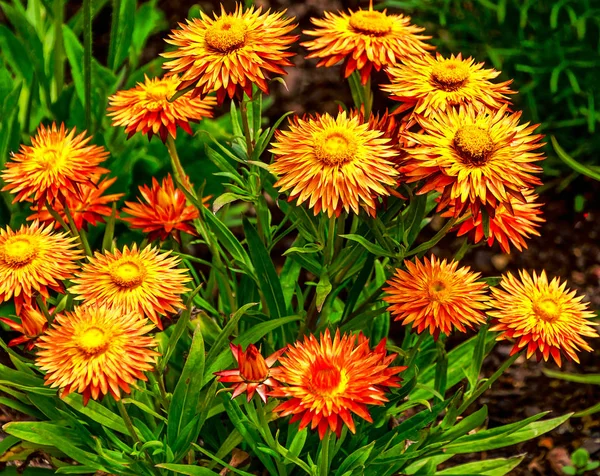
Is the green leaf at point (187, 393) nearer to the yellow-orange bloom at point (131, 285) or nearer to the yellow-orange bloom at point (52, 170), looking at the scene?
the yellow-orange bloom at point (131, 285)

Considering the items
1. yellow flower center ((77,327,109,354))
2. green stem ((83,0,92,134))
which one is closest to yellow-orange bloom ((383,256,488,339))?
yellow flower center ((77,327,109,354))

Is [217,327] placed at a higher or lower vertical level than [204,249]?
lower

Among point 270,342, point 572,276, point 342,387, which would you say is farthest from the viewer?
point 572,276

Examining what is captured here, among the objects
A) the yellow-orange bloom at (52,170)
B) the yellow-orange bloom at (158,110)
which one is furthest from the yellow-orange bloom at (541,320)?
the yellow-orange bloom at (52,170)

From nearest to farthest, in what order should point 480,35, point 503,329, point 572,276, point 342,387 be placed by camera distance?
point 342,387 → point 503,329 → point 572,276 → point 480,35

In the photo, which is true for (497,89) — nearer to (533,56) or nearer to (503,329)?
(503,329)

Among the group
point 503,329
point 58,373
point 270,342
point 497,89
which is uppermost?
point 497,89

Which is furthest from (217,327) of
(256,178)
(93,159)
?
(93,159)
